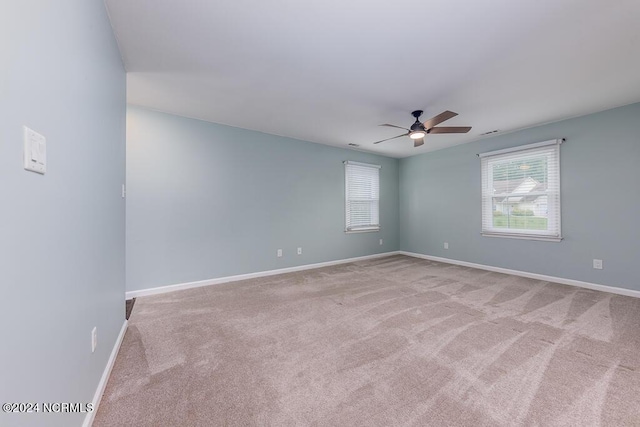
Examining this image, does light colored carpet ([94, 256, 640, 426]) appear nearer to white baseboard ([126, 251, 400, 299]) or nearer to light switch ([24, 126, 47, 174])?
white baseboard ([126, 251, 400, 299])

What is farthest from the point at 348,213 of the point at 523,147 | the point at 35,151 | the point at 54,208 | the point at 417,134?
the point at 35,151

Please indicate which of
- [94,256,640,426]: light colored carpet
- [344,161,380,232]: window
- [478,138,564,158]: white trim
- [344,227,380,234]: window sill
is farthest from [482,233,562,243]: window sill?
[344,161,380,232]: window

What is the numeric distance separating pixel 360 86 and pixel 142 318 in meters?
3.48

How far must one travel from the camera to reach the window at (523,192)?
3.91 metres

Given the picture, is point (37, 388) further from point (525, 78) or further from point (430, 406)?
point (525, 78)

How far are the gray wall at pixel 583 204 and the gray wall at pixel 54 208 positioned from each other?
5554mm

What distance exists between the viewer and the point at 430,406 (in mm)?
1457

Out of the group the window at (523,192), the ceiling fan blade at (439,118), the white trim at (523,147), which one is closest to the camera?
the ceiling fan blade at (439,118)

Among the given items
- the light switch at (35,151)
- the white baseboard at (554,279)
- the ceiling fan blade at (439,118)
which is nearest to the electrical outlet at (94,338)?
the light switch at (35,151)

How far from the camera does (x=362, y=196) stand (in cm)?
573

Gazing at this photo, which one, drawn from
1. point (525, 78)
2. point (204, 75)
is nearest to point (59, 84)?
point (204, 75)

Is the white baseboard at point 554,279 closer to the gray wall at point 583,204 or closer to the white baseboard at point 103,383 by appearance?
the gray wall at point 583,204

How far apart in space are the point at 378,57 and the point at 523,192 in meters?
3.74

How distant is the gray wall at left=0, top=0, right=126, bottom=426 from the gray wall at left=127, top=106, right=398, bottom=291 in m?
1.77
